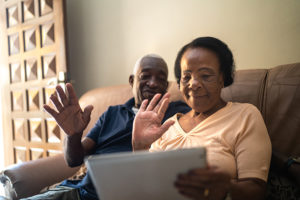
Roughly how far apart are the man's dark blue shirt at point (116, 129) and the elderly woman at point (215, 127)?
288 mm

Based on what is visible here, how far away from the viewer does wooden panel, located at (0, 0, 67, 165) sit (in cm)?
202

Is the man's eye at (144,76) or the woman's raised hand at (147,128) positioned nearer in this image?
the woman's raised hand at (147,128)

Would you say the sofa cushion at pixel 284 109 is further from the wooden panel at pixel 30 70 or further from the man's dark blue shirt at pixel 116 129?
the wooden panel at pixel 30 70

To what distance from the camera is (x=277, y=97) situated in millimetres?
998

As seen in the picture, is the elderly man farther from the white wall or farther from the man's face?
the white wall

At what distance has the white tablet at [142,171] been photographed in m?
0.44

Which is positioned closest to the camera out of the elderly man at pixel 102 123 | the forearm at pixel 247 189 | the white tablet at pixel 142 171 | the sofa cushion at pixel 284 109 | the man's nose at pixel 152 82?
the white tablet at pixel 142 171

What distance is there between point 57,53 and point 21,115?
79 cm

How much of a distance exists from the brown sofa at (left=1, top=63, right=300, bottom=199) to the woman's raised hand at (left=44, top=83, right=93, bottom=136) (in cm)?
37

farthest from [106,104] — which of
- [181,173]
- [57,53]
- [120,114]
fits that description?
[181,173]

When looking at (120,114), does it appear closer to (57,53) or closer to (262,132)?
(262,132)

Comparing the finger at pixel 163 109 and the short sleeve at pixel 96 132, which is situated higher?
the finger at pixel 163 109

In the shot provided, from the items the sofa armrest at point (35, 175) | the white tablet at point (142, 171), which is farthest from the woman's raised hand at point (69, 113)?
the white tablet at point (142, 171)

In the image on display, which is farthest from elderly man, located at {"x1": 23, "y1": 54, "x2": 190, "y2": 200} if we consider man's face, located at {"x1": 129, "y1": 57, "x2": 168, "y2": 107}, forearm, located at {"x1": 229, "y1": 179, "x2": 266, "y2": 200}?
forearm, located at {"x1": 229, "y1": 179, "x2": 266, "y2": 200}
